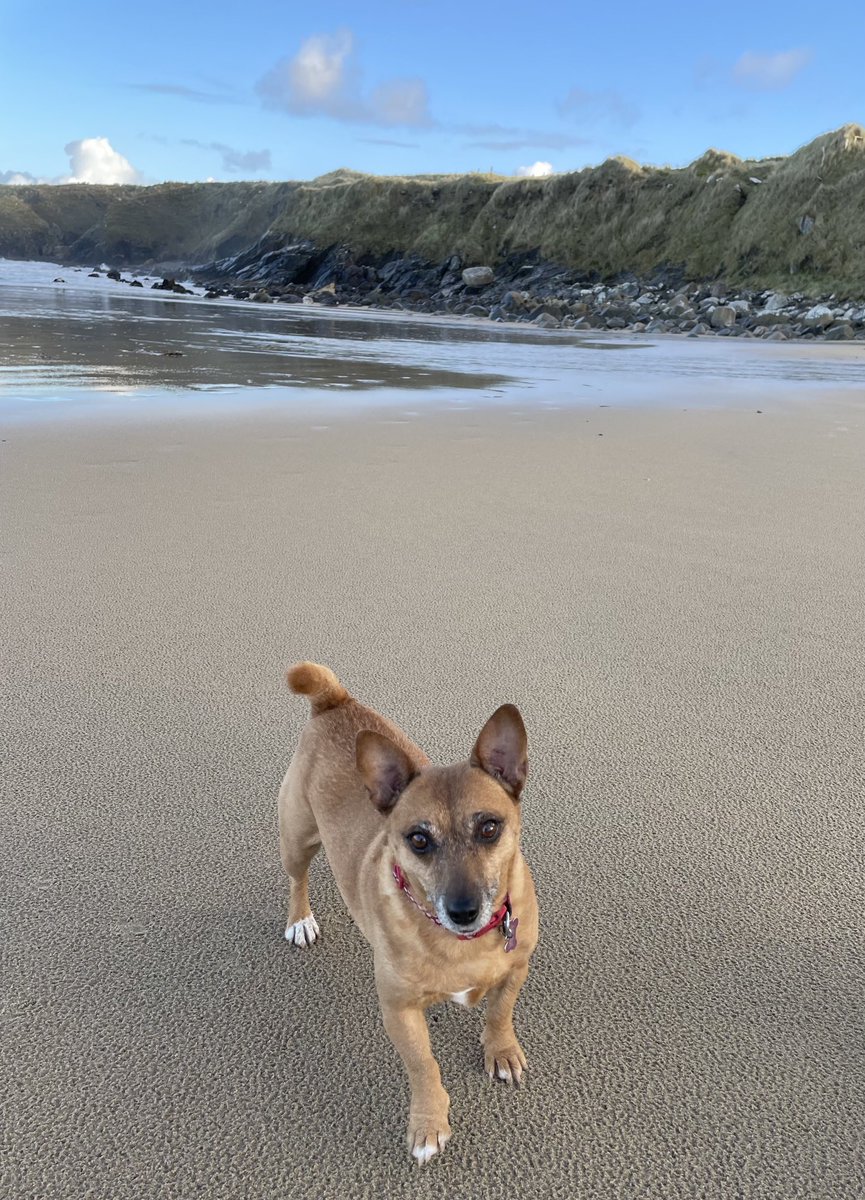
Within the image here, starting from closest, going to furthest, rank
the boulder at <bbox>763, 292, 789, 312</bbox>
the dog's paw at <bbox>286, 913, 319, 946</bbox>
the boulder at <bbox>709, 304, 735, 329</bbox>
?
the dog's paw at <bbox>286, 913, 319, 946</bbox>
the boulder at <bbox>709, 304, 735, 329</bbox>
the boulder at <bbox>763, 292, 789, 312</bbox>

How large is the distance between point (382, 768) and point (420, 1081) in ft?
2.08

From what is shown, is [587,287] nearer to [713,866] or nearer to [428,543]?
[428,543]

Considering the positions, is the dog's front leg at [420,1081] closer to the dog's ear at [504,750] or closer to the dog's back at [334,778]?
the dog's back at [334,778]

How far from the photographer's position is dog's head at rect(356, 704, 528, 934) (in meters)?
1.70

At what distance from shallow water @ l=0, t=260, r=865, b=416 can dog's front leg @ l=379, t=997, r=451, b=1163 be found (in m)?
7.76

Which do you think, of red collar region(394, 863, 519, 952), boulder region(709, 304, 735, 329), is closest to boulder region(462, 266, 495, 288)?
boulder region(709, 304, 735, 329)

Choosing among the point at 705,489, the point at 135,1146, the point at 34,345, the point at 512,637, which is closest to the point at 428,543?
the point at 512,637

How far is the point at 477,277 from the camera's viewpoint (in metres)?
45.4

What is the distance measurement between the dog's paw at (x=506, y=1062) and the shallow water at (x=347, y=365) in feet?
25.7

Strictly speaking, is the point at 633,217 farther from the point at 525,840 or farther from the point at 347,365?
the point at 525,840

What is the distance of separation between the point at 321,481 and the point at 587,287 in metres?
39.5

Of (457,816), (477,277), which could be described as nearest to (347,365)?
(457,816)

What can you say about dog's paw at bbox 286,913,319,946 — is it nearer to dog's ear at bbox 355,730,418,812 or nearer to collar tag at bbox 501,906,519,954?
dog's ear at bbox 355,730,418,812

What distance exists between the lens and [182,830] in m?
2.59
